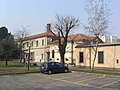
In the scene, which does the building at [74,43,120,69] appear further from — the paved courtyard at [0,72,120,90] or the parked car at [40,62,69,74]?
the paved courtyard at [0,72,120,90]

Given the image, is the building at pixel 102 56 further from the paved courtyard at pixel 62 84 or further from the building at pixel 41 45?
the building at pixel 41 45

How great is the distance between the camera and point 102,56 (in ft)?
136

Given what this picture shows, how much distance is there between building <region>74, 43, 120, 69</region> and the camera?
3890cm

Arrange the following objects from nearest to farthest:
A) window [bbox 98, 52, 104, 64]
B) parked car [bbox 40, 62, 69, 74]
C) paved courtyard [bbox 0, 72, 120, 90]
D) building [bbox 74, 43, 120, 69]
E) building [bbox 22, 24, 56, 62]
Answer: paved courtyard [bbox 0, 72, 120, 90] < parked car [bbox 40, 62, 69, 74] < building [bbox 74, 43, 120, 69] < window [bbox 98, 52, 104, 64] < building [bbox 22, 24, 56, 62]

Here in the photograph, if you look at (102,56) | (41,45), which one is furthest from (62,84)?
(41,45)

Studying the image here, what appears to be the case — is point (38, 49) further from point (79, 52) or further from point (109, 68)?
point (109, 68)

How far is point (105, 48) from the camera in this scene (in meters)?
40.9

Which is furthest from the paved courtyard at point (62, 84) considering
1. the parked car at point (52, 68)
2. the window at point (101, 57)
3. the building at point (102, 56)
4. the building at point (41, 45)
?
the building at point (41, 45)

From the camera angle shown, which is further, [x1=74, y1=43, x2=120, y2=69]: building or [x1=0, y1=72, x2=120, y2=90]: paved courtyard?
[x1=74, y1=43, x2=120, y2=69]: building

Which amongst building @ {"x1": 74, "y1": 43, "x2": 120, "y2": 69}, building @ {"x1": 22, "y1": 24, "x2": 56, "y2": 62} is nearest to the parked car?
building @ {"x1": 74, "y1": 43, "x2": 120, "y2": 69}

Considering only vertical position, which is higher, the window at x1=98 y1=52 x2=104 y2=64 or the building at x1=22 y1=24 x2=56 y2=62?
the building at x1=22 y1=24 x2=56 y2=62

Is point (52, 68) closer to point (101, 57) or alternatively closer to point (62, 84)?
point (101, 57)

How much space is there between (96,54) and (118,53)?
15.5 ft

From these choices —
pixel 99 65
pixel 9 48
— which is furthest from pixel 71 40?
pixel 99 65
